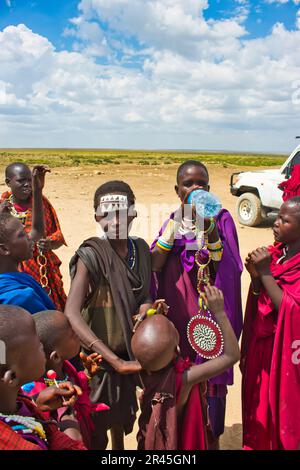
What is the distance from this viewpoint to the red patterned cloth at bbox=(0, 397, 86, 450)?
1.20 meters

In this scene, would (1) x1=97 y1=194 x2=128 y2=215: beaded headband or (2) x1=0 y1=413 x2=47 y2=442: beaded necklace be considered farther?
(1) x1=97 y1=194 x2=128 y2=215: beaded headband

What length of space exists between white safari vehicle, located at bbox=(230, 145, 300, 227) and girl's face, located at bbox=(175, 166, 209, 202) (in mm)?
7358

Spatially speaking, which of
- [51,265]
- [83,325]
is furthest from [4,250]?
[51,265]

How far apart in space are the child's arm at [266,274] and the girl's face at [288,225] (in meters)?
0.20

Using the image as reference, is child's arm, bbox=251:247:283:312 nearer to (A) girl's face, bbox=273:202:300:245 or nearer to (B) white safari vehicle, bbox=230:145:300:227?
(A) girl's face, bbox=273:202:300:245

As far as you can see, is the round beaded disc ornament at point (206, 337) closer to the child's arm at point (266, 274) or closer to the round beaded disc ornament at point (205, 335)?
the round beaded disc ornament at point (205, 335)

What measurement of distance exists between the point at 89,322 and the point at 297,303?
3.73 ft

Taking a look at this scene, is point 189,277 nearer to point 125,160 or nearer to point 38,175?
point 38,175

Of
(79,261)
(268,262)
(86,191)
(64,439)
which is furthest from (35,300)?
(86,191)

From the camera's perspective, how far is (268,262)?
2273 millimetres

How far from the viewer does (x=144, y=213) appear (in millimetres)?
12312

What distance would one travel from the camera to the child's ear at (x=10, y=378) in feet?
4.36

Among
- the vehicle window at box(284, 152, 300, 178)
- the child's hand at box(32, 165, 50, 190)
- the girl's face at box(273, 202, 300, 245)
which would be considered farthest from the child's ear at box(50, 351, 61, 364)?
the vehicle window at box(284, 152, 300, 178)

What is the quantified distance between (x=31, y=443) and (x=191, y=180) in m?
1.68
